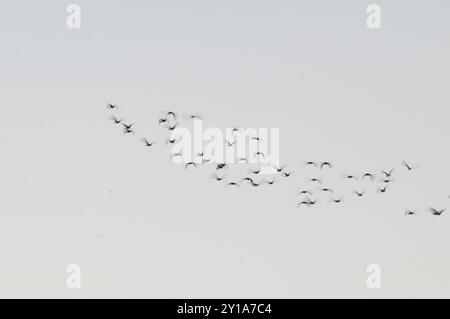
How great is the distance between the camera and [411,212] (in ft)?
27.9

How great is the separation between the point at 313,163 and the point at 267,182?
503mm

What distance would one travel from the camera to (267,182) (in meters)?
8.48
